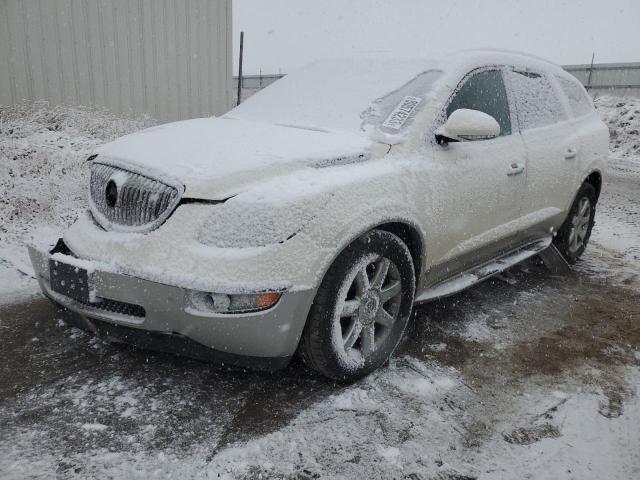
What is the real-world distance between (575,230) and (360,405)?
10.5 feet

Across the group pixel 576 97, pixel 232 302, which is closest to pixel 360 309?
pixel 232 302

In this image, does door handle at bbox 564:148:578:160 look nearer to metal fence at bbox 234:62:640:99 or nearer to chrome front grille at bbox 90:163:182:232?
chrome front grille at bbox 90:163:182:232

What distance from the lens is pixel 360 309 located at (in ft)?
8.96

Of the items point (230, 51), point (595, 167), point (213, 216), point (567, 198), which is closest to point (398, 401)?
point (213, 216)

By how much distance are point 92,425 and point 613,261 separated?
4683 mm

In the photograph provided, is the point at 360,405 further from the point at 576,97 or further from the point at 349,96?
the point at 576,97

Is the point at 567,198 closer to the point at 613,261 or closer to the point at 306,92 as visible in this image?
the point at 613,261

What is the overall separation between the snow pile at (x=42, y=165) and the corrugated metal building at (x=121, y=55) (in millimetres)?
321

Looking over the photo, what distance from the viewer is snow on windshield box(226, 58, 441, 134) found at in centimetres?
312

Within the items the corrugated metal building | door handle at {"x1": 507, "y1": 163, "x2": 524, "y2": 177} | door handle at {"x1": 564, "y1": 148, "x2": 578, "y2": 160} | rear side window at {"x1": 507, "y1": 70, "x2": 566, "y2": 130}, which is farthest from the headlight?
the corrugated metal building

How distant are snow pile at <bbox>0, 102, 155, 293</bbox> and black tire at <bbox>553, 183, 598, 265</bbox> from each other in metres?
4.29

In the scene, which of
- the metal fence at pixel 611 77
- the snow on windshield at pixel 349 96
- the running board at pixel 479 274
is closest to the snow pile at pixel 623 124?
the metal fence at pixel 611 77

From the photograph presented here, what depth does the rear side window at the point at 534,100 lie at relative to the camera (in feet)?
12.6

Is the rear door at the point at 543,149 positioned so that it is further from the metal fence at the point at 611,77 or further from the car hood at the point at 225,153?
the metal fence at the point at 611,77
